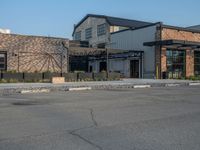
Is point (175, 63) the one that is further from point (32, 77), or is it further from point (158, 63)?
point (32, 77)

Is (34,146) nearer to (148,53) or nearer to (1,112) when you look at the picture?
(1,112)

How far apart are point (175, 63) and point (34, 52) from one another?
16543mm

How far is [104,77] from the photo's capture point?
32.5 metres

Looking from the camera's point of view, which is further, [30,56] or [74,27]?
[74,27]

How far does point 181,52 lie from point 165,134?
3482 cm

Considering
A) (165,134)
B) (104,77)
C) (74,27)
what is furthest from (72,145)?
(74,27)

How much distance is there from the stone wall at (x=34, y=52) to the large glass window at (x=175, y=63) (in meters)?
12.1

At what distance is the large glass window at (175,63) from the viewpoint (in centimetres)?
3972

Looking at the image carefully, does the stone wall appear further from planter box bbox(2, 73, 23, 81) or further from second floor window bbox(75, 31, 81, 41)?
second floor window bbox(75, 31, 81, 41)

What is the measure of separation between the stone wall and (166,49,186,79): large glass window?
39.8 feet

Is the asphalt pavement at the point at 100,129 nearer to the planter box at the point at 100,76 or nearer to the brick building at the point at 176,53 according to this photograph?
the planter box at the point at 100,76

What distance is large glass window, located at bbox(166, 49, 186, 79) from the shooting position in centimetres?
3972

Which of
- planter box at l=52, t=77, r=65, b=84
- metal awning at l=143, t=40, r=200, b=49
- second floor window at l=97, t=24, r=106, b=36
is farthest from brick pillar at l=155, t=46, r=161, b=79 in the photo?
planter box at l=52, t=77, r=65, b=84

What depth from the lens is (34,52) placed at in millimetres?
33594
